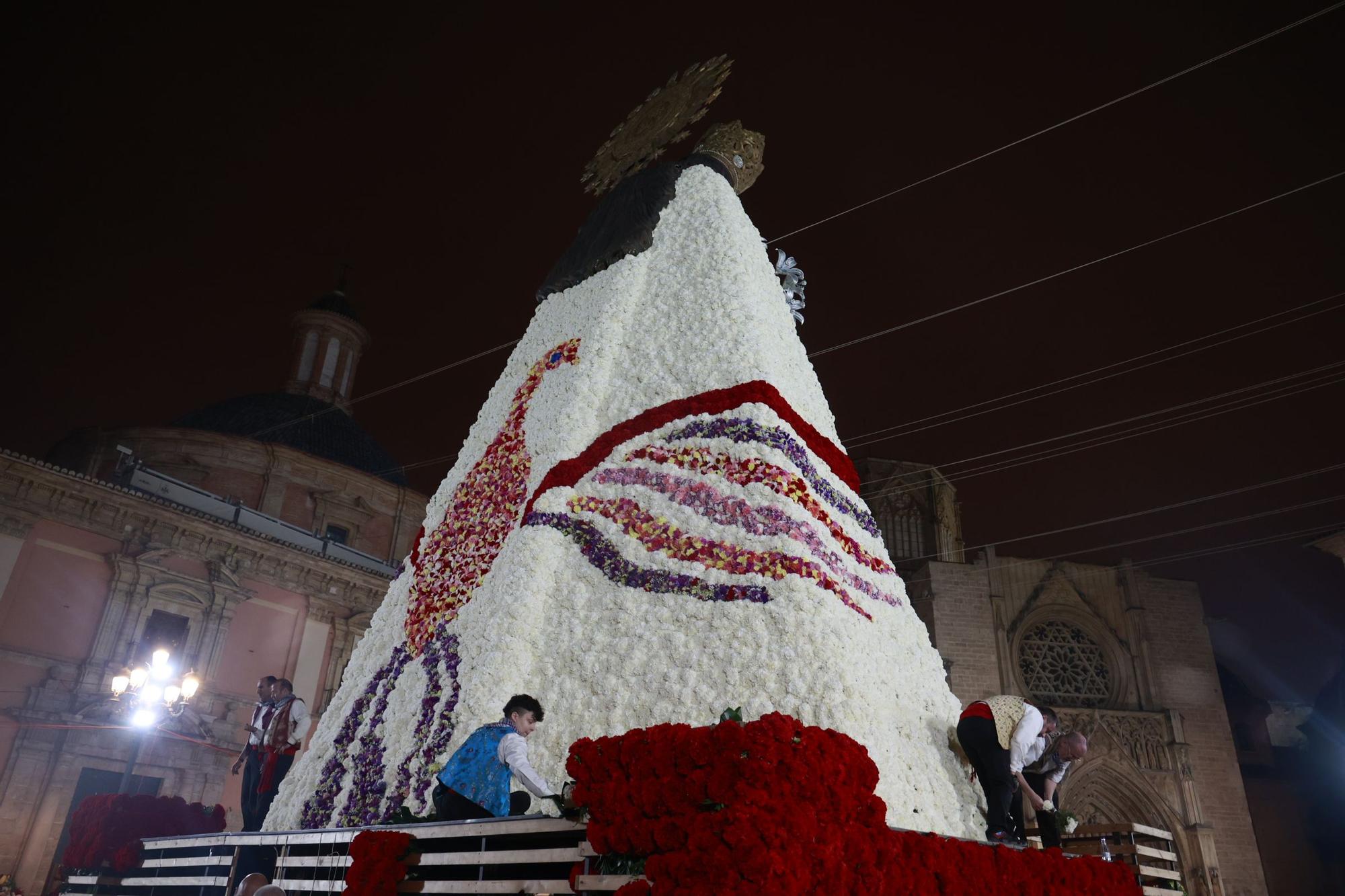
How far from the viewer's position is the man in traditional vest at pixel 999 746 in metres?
4.38

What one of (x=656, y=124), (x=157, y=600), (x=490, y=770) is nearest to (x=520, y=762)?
(x=490, y=770)

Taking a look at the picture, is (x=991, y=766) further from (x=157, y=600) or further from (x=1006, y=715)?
(x=157, y=600)

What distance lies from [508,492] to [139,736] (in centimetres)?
633

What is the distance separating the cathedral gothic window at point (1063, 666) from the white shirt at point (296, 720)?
66.8ft

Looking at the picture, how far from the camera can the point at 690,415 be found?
17.8ft

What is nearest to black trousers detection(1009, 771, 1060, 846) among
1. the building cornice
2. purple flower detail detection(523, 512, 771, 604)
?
purple flower detail detection(523, 512, 771, 604)

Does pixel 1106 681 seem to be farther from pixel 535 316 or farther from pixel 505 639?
pixel 505 639

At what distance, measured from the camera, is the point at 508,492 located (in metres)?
5.86

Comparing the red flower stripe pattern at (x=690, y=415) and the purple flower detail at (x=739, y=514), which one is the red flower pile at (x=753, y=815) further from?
the red flower stripe pattern at (x=690, y=415)

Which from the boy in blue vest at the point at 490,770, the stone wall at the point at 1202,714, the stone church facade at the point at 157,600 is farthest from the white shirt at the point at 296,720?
the stone wall at the point at 1202,714

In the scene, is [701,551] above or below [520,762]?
above

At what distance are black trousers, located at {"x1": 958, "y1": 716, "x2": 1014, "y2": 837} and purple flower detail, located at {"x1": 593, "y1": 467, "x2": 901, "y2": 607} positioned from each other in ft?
2.73

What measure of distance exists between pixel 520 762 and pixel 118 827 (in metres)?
4.20

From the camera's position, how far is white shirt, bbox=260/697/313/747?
20.5ft
